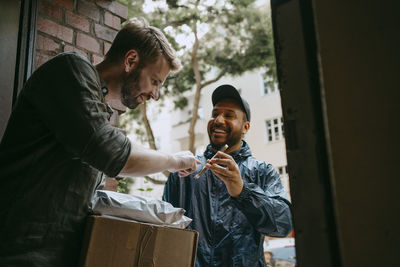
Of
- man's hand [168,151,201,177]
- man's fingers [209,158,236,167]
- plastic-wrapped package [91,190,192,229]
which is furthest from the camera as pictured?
man's fingers [209,158,236,167]

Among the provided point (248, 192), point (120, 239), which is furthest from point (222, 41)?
point (120, 239)

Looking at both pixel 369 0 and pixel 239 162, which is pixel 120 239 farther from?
pixel 239 162

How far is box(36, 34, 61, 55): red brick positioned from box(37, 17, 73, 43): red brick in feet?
0.16

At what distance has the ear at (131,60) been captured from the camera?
1.52 m

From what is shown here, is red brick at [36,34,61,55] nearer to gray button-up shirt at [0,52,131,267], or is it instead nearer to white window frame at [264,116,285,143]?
gray button-up shirt at [0,52,131,267]

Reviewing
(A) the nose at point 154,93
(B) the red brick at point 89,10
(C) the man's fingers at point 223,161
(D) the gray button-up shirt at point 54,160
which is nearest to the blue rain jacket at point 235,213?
(C) the man's fingers at point 223,161

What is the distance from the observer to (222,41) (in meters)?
9.50

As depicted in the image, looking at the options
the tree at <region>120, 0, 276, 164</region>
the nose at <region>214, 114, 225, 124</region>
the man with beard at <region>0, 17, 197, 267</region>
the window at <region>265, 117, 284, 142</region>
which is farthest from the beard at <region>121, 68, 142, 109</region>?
the window at <region>265, 117, 284, 142</region>

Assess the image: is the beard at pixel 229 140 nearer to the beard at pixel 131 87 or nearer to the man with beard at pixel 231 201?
the man with beard at pixel 231 201

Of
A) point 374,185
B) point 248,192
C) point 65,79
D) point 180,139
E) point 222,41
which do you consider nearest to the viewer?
point 374,185

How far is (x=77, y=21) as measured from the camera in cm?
224

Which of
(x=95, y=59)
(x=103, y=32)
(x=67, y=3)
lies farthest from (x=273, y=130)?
(x=67, y=3)

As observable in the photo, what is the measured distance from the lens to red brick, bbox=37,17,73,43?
2.05 meters

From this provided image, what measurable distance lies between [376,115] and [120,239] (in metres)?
0.91
